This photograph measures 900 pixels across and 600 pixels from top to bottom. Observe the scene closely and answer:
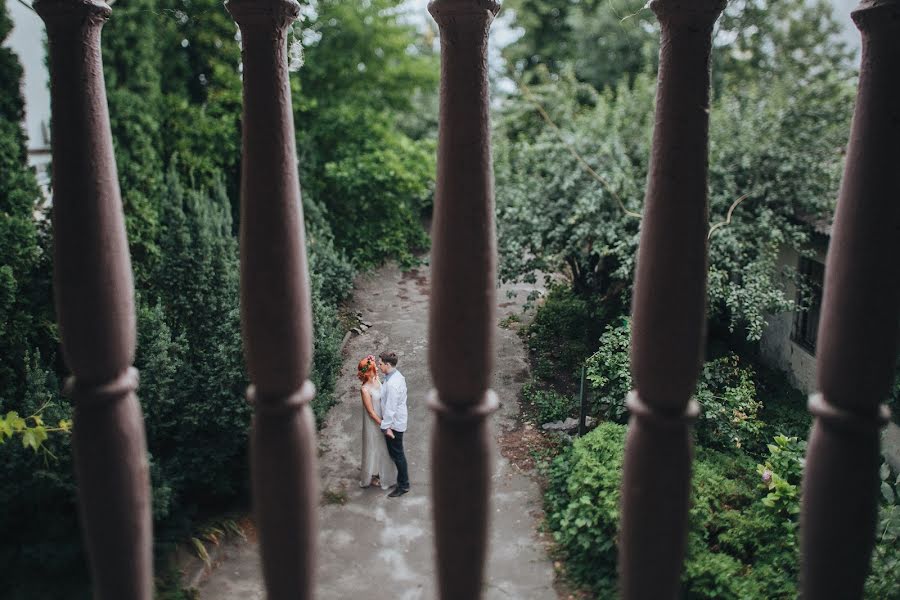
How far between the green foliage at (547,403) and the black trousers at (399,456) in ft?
7.41

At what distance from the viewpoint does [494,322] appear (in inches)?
68.5

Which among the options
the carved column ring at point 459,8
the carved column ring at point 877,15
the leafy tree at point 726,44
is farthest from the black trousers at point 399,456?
the leafy tree at point 726,44

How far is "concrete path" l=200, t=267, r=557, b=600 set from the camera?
20.6 feet

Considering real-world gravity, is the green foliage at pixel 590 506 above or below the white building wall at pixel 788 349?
below

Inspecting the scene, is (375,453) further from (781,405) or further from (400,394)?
(781,405)

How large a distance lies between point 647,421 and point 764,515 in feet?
17.9

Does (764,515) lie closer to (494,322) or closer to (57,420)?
(494,322)

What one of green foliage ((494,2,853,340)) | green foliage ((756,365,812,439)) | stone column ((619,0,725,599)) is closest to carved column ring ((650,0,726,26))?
stone column ((619,0,725,599))

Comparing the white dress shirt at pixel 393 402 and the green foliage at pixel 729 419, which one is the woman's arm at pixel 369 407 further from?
the green foliage at pixel 729 419

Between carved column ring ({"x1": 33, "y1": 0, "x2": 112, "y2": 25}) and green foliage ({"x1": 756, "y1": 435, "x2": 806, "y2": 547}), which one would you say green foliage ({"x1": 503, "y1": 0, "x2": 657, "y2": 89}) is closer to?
green foliage ({"x1": 756, "y1": 435, "x2": 806, "y2": 547})

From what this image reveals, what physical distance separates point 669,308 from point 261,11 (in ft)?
3.82

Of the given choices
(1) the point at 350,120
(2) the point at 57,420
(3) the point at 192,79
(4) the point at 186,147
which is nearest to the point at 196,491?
(2) the point at 57,420

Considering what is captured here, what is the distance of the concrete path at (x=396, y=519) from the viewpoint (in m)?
6.29

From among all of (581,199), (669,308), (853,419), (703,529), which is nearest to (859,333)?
(853,419)
